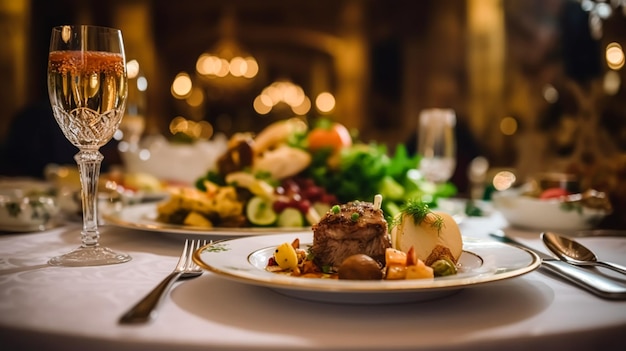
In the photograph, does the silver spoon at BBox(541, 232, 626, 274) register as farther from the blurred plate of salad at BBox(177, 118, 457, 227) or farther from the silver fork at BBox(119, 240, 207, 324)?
the silver fork at BBox(119, 240, 207, 324)

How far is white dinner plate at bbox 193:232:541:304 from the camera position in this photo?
2.79ft

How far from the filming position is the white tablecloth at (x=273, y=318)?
0.75 m

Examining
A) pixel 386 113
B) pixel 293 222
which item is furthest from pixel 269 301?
pixel 386 113

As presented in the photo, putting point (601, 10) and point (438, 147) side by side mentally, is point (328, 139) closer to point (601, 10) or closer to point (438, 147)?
point (438, 147)

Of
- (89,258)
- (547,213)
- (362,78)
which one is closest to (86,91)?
(89,258)

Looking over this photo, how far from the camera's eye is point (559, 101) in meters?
5.98

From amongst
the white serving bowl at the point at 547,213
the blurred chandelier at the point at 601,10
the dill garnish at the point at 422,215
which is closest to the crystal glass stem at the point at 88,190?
the dill garnish at the point at 422,215

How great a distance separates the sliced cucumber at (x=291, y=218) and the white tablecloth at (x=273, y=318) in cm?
62

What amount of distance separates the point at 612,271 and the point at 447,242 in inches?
15.7

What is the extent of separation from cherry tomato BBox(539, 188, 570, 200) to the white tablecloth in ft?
2.79

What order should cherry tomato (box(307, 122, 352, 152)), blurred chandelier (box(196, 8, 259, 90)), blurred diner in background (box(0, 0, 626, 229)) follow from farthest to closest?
blurred chandelier (box(196, 8, 259, 90)) → blurred diner in background (box(0, 0, 626, 229)) → cherry tomato (box(307, 122, 352, 152))

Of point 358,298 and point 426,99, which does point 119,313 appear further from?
point 426,99

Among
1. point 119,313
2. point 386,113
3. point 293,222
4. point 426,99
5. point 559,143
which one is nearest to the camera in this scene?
point 119,313

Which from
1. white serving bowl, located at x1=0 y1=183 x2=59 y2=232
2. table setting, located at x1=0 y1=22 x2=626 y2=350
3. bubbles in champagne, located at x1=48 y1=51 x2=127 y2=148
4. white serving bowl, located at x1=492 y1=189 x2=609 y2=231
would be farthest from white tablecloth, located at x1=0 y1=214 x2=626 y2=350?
white serving bowl, located at x1=492 y1=189 x2=609 y2=231
